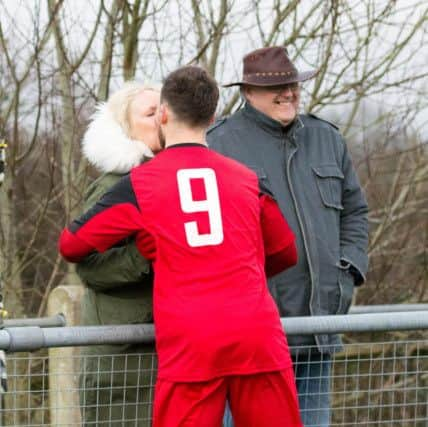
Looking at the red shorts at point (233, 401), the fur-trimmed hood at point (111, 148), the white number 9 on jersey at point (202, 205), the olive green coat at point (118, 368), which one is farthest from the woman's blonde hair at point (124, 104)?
the red shorts at point (233, 401)

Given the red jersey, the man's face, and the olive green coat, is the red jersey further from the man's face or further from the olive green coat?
the man's face

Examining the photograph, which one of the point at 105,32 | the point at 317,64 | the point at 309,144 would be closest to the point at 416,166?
the point at 317,64

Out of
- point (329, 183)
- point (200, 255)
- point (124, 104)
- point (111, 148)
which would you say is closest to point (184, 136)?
point (200, 255)

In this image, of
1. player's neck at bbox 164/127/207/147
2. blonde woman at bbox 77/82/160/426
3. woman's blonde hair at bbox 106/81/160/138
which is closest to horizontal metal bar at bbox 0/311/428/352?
blonde woman at bbox 77/82/160/426

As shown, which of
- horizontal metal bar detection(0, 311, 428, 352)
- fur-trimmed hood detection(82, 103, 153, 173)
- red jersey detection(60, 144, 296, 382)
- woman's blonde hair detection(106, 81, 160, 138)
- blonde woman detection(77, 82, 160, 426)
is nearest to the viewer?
red jersey detection(60, 144, 296, 382)

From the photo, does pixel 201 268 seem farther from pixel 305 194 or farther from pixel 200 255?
pixel 305 194

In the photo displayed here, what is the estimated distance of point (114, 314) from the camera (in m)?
3.98

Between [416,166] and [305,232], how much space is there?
4390 millimetres

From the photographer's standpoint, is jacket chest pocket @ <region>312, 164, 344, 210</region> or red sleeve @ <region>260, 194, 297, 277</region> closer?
red sleeve @ <region>260, 194, 297, 277</region>

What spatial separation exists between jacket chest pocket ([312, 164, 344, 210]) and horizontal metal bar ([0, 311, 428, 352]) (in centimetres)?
58

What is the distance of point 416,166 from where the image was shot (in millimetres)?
8586

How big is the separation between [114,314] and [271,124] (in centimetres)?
108

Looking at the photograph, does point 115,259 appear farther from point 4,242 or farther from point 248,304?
point 4,242

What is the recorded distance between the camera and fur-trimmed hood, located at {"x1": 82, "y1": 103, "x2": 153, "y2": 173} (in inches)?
158
